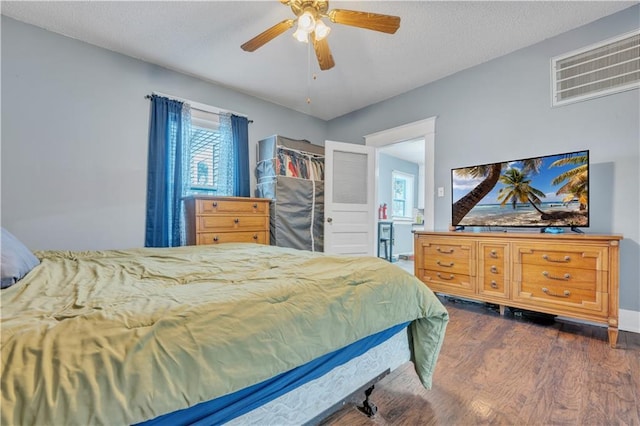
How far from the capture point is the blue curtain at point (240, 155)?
3.53m

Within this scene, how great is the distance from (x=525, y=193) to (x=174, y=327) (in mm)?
2947

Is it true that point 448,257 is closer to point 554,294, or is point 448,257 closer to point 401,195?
point 554,294

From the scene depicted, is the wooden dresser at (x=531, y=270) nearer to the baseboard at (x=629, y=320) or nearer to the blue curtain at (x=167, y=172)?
the baseboard at (x=629, y=320)

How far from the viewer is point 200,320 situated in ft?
2.17

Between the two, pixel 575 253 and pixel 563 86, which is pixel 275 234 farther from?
pixel 563 86

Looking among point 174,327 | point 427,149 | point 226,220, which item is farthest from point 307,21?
point 427,149

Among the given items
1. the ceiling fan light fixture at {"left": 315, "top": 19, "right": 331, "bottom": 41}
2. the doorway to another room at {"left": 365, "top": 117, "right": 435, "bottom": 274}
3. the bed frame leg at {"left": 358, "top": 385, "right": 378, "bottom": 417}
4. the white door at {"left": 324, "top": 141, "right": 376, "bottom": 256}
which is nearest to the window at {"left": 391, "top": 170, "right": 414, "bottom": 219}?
the doorway to another room at {"left": 365, "top": 117, "right": 435, "bottom": 274}

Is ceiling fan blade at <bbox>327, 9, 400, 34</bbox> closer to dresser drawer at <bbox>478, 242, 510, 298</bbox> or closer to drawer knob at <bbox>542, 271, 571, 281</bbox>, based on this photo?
dresser drawer at <bbox>478, 242, 510, 298</bbox>

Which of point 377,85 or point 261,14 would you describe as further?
point 377,85

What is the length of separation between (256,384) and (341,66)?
3117 millimetres

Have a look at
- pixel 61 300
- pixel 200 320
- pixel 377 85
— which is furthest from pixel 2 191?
pixel 377 85

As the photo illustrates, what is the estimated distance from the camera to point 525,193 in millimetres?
2537

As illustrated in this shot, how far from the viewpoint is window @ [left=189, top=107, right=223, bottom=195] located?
331 centimetres

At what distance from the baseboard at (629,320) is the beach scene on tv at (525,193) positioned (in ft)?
2.52
